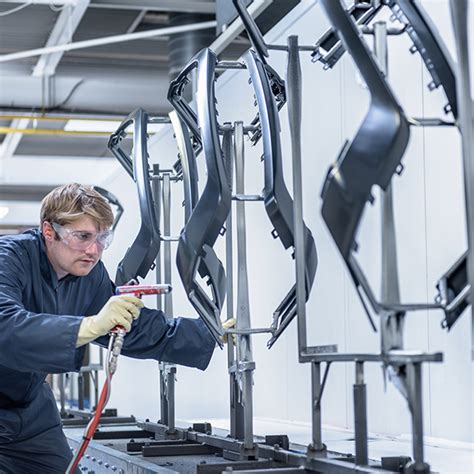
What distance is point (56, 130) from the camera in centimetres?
1101


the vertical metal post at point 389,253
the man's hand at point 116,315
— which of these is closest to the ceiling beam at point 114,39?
the man's hand at point 116,315

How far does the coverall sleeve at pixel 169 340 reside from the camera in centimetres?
341

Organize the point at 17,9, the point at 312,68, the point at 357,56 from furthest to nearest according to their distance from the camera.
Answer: the point at 17,9
the point at 312,68
the point at 357,56

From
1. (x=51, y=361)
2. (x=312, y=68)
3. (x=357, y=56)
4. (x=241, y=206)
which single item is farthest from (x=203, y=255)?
(x=312, y=68)

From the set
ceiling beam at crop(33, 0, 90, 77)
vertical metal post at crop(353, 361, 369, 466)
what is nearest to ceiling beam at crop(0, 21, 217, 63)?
ceiling beam at crop(33, 0, 90, 77)

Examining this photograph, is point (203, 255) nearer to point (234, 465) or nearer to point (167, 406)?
point (234, 465)

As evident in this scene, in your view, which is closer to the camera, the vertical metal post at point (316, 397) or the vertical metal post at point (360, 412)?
the vertical metal post at point (360, 412)

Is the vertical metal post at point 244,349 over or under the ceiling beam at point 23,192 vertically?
under

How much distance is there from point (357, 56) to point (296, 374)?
3.35 meters

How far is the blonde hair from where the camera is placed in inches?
127

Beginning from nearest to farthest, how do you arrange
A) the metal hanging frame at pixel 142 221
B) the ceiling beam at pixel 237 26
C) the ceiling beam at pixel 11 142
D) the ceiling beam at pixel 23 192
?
the metal hanging frame at pixel 142 221, the ceiling beam at pixel 237 26, the ceiling beam at pixel 11 142, the ceiling beam at pixel 23 192

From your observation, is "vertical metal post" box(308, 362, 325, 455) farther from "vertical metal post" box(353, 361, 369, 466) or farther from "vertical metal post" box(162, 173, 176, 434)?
"vertical metal post" box(162, 173, 176, 434)

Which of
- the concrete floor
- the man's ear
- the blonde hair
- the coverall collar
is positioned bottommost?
the concrete floor

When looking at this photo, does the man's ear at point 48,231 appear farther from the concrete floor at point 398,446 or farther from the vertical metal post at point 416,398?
the vertical metal post at point 416,398
